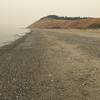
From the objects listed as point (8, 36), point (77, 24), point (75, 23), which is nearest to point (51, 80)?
point (8, 36)

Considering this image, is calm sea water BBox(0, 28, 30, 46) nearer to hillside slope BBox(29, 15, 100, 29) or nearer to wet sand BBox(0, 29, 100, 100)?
wet sand BBox(0, 29, 100, 100)

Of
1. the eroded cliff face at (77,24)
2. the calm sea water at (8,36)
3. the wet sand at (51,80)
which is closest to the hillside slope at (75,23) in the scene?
the eroded cliff face at (77,24)

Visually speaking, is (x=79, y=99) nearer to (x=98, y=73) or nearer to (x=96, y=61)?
→ (x=98, y=73)

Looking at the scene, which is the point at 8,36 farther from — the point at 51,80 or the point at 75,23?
the point at 75,23

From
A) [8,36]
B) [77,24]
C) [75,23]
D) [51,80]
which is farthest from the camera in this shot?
[75,23]

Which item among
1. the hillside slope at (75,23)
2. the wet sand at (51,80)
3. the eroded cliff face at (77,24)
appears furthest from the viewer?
the hillside slope at (75,23)

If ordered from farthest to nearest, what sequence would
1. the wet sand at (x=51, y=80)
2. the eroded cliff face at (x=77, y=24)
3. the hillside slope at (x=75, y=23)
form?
the hillside slope at (x=75, y=23), the eroded cliff face at (x=77, y=24), the wet sand at (x=51, y=80)

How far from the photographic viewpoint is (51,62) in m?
15.3

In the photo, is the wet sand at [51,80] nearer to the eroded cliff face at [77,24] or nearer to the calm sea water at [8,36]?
the calm sea water at [8,36]

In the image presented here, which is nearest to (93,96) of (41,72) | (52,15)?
(41,72)

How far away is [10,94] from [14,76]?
2690 mm

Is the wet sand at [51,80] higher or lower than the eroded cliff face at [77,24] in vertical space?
higher

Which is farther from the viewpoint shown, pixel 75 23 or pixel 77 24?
pixel 75 23

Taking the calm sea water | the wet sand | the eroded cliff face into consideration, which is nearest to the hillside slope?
the eroded cliff face
